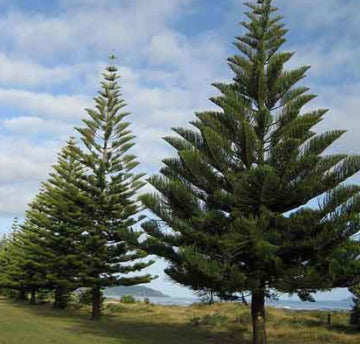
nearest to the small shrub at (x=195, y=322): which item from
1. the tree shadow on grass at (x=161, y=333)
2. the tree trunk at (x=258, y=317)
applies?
the tree shadow on grass at (x=161, y=333)

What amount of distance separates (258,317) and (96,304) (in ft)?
31.7

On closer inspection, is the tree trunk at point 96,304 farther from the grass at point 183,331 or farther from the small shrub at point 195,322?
the small shrub at point 195,322

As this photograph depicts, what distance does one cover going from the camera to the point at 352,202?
12.4m

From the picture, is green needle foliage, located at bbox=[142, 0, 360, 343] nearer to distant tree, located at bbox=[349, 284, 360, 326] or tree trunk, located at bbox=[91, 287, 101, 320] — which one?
distant tree, located at bbox=[349, 284, 360, 326]

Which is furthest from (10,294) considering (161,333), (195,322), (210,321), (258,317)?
(258,317)

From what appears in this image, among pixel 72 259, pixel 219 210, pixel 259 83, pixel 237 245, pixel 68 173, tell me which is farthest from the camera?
pixel 68 173

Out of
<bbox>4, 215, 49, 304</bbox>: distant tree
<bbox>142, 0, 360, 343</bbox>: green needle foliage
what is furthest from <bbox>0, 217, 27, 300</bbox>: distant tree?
<bbox>142, 0, 360, 343</bbox>: green needle foliage

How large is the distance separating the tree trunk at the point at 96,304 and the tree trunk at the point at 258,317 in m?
9.17

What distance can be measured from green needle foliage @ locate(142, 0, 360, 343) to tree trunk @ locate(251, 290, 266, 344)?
0.08ft

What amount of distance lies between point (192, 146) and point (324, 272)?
14.5 feet

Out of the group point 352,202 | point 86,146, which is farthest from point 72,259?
point 352,202

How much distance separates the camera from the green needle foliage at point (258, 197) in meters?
12.2

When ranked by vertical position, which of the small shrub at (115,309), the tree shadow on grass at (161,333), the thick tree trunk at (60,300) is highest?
the thick tree trunk at (60,300)

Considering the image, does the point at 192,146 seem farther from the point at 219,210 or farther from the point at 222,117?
the point at 219,210
